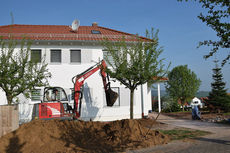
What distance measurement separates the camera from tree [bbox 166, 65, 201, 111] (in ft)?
110

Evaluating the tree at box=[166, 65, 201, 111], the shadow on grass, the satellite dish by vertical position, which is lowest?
the shadow on grass

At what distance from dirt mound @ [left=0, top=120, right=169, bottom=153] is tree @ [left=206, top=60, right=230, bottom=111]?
13489 mm

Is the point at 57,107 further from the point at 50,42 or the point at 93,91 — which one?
the point at 50,42

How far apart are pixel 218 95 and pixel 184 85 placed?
13763 millimetres

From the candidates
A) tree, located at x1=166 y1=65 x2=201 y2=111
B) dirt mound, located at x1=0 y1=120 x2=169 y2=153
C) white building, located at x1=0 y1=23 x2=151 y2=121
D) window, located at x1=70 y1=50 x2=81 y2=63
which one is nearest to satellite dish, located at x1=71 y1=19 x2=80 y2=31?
white building, located at x1=0 y1=23 x2=151 y2=121

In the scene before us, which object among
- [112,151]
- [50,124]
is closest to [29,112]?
[50,124]

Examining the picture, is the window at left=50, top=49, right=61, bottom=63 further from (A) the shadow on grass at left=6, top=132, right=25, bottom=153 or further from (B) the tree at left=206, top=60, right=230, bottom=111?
(B) the tree at left=206, top=60, right=230, bottom=111

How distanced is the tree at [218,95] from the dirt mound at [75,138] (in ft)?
44.3

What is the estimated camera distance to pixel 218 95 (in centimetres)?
1988

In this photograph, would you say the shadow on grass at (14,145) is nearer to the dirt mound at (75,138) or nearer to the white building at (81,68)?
the dirt mound at (75,138)

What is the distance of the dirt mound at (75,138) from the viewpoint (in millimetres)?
7014

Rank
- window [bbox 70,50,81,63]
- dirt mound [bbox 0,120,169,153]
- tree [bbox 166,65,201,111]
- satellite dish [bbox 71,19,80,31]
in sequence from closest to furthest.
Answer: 1. dirt mound [bbox 0,120,169,153]
2. window [bbox 70,50,81,63]
3. satellite dish [bbox 71,19,80,31]
4. tree [bbox 166,65,201,111]

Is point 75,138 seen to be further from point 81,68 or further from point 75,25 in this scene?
point 75,25

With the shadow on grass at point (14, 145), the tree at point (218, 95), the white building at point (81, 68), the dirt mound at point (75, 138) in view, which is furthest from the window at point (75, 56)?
the tree at point (218, 95)
